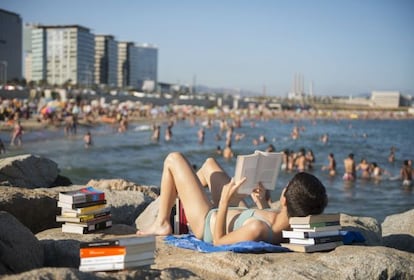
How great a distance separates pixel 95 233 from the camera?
415 cm

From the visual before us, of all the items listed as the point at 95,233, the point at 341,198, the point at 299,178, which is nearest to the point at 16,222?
the point at 95,233

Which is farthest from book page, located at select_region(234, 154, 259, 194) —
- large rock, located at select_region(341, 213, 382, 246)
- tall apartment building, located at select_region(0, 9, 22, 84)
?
tall apartment building, located at select_region(0, 9, 22, 84)

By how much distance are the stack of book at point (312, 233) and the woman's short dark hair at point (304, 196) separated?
49 millimetres

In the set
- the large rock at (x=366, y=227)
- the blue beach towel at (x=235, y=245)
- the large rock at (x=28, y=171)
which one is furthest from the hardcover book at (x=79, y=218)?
the large rock at (x=366, y=227)

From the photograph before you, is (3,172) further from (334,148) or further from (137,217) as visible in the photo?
(334,148)

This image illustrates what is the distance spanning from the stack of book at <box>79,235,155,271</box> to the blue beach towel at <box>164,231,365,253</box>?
2.97ft

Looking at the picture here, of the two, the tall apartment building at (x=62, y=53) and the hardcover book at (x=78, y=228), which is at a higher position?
the tall apartment building at (x=62, y=53)

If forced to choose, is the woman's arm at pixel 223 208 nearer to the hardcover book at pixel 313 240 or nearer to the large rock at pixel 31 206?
the hardcover book at pixel 313 240

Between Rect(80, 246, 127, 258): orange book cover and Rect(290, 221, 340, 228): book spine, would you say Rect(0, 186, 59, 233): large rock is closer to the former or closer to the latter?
Rect(80, 246, 127, 258): orange book cover

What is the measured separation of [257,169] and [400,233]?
2.11m

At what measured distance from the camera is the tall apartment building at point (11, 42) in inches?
3255

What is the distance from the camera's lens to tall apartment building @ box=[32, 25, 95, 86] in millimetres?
105500

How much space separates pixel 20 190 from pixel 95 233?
0.78 metres

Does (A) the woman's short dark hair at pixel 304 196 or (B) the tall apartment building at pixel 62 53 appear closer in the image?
(A) the woman's short dark hair at pixel 304 196
